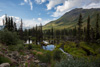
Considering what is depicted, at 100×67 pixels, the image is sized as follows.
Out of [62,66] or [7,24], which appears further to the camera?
[7,24]

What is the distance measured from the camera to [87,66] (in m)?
4.82

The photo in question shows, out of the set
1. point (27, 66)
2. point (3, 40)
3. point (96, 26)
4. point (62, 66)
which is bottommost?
point (27, 66)

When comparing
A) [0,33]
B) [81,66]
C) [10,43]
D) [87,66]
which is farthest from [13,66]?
[0,33]

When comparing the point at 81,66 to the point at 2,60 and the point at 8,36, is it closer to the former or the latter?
the point at 2,60

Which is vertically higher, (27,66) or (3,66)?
(3,66)

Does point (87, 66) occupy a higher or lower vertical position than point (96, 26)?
lower

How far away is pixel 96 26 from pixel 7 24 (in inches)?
2228

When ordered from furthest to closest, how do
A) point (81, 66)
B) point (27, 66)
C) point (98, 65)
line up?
point (27, 66), point (98, 65), point (81, 66)

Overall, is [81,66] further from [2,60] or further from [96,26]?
[96,26]

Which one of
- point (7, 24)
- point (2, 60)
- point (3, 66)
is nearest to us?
point (3, 66)

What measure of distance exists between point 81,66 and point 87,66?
0.62m

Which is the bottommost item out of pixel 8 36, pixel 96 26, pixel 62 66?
pixel 62 66

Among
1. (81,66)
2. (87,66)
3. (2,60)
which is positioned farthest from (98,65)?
(2,60)

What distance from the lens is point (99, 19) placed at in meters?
34.2
